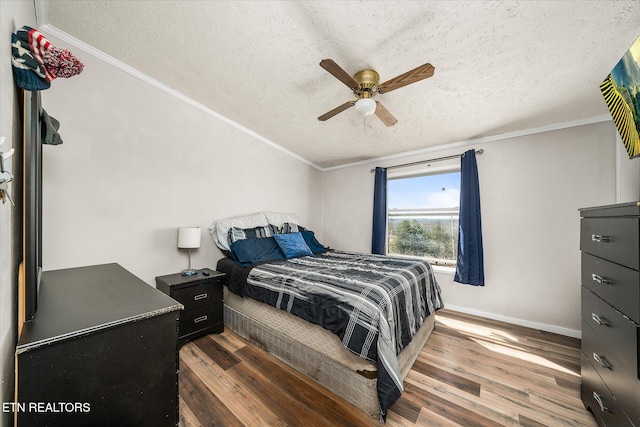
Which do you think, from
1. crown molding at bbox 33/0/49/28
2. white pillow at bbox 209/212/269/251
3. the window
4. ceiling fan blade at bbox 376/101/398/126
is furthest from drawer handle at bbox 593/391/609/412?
crown molding at bbox 33/0/49/28

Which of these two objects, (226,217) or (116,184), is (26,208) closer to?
(116,184)

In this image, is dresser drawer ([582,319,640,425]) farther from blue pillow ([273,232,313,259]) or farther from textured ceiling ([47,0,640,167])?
blue pillow ([273,232,313,259])

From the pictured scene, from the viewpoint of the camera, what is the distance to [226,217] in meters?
2.97

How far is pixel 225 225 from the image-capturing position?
2832 millimetres

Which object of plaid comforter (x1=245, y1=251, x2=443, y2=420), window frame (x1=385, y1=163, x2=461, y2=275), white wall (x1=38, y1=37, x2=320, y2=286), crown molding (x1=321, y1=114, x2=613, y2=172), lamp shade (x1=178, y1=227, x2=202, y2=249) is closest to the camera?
plaid comforter (x1=245, y1=251, x2=443, y2=420)

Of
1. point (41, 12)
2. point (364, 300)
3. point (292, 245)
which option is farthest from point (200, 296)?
point (41, 12)

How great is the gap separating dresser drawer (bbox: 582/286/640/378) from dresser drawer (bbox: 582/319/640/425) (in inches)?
1.0

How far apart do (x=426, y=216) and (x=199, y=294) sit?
3.31 m

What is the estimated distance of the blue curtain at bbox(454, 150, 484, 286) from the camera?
2.94 metres

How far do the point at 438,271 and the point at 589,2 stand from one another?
2916 millimetres

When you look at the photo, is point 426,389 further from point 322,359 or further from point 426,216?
point 426,216

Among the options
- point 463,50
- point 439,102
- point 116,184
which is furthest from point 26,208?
point 439,102

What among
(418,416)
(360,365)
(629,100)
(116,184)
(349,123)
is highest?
(349,123)

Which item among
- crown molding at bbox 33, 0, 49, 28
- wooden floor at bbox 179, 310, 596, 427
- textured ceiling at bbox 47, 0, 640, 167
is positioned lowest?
wooden floor at bbox 179, 310, 596, 427
